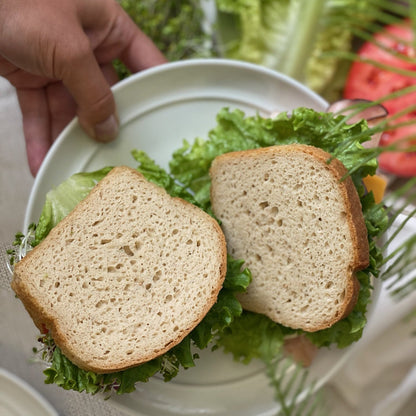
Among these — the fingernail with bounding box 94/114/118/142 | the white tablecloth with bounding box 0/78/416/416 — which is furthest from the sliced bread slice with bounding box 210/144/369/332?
the white tablecloth with bounding box 0/78/416/416

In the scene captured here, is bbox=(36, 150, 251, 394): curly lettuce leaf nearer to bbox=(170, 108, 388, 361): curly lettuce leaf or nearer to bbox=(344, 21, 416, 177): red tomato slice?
bbox=(170, 108, 388, 361): curly lettuce leaf

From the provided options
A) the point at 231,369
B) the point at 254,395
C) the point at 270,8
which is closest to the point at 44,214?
the point at 231,369

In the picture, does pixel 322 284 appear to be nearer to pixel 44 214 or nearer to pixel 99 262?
pixel 99 262

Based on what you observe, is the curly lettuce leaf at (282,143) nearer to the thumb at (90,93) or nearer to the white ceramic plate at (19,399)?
the thumb at (90,93)

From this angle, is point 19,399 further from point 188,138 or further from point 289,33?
point 289,33

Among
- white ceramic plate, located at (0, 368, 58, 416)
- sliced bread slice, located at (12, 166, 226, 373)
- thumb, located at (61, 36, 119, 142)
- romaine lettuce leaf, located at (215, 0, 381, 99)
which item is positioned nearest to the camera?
sliced bread slice, located at (12, 166, 226, 373)

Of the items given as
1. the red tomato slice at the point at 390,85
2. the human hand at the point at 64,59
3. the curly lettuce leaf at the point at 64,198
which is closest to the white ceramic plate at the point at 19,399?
the curly lettuce leaf at the point at 64,198
